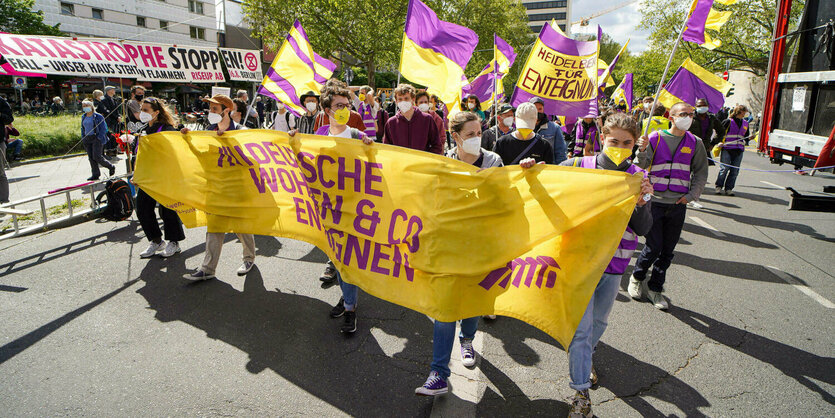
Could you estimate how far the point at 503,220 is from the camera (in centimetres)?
271

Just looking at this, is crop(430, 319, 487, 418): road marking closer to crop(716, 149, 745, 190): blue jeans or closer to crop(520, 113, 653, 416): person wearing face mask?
crop(520, 113, 653, 416): person wearing face mask

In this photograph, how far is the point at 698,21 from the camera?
4262 mm

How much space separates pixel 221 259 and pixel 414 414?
3.65 m

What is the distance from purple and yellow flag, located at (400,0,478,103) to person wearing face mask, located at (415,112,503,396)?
7.52ft

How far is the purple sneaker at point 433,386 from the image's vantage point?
2904mm

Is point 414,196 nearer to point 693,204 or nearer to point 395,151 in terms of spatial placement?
point 395,151

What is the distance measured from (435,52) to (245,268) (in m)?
3.41

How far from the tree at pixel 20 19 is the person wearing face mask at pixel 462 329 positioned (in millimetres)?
42517

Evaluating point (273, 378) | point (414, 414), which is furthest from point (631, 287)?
point (273, 378)

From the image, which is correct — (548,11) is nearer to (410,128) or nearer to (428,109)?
(428,109)

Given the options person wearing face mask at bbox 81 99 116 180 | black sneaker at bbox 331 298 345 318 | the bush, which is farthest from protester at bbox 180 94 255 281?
the bush

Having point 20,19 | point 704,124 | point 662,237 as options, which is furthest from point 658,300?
point 20,19

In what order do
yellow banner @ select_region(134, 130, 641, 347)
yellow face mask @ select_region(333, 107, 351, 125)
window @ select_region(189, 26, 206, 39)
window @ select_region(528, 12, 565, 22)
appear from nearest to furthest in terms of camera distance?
yellow banner @ select_region(134, 130, 641, 347), yellow face mask @ select_region(333, 107, 351, 125), window @ select_region(189, 26, 206, 39), window @ select_region(528, 12, 565, 22)

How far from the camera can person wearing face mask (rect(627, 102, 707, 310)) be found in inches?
173
